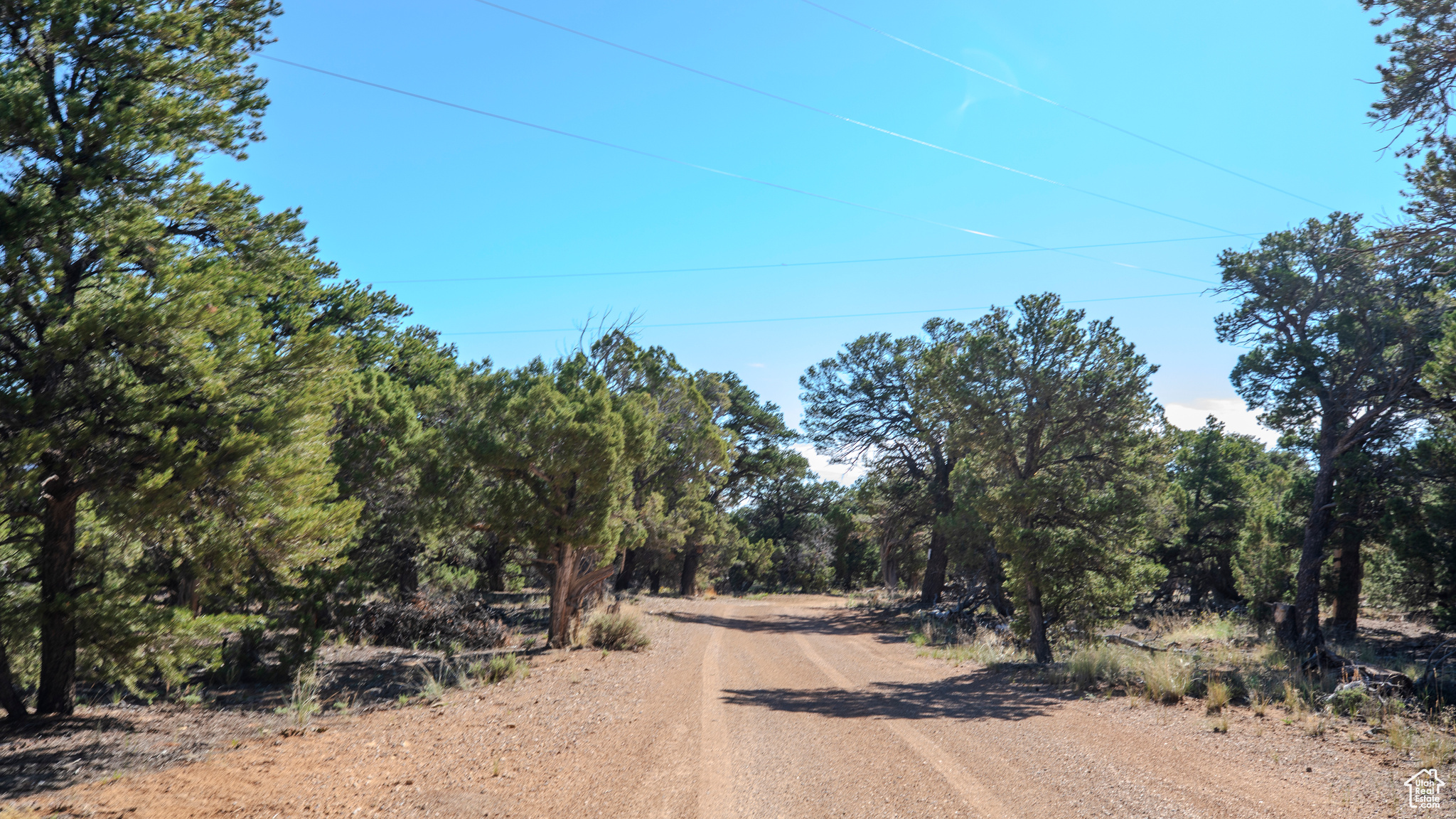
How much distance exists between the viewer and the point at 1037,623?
1542cm

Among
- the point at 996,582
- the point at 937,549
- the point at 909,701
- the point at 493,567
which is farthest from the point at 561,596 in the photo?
the point at 937,549

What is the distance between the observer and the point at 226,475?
26.2ft

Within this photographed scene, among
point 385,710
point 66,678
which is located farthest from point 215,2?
point 385,710

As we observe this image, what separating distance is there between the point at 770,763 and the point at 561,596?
9.47m

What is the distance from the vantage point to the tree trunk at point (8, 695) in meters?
8.29

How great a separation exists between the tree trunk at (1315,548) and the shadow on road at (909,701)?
30.2 feet

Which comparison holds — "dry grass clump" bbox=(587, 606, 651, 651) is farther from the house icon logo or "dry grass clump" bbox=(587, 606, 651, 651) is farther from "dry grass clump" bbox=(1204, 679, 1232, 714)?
the house icon logo

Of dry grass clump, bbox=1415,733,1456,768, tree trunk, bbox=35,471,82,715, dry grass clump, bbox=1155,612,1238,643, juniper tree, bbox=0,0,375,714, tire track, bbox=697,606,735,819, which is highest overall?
juniper tree, bbox=0,0,375,714

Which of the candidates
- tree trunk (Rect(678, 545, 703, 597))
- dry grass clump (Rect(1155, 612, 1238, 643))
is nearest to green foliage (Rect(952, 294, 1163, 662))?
dry grass clump (Rect(1155, 612, 1238, 643))

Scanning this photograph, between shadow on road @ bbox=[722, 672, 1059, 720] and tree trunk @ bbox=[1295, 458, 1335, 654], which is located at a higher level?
tree trunk @ bbox=[1295, 458, 1335, 654]

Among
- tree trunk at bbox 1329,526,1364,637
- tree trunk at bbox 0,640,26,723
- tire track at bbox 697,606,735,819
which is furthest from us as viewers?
tree trunk at bbox 1329,526,1364,637

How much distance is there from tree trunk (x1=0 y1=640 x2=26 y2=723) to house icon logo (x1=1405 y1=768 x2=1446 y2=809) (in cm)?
1409

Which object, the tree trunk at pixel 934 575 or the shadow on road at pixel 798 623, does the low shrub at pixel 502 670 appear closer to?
the shadow on road at pixel 798 623

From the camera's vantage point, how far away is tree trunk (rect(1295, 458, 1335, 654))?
16.6 metres
